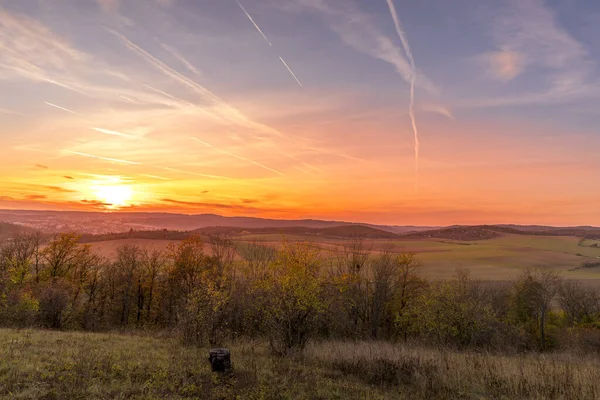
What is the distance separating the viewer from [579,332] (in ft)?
152

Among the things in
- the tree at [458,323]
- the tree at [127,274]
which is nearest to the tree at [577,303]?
the tree at [458,323]

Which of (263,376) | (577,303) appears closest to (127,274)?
(263,376)

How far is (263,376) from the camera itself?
44.3 feet

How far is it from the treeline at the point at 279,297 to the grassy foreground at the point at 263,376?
325 cm

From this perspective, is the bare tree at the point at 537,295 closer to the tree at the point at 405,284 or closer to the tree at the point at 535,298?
the tree at the point at 535,298

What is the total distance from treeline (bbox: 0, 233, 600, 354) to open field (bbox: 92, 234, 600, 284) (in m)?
26.8

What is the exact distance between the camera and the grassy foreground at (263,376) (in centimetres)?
1106

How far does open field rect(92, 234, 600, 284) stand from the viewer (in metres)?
95.9

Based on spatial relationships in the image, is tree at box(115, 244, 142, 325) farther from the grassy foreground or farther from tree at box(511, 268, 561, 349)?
tree at box(511, 268, 561, 349)

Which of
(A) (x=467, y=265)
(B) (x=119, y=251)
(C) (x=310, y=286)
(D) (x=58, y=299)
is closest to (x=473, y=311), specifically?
(C) (x=310, y=286)

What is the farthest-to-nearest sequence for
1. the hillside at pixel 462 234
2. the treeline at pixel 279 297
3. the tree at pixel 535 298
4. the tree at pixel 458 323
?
the hillside at pixel 462 234 < the tree at pixel 535 298 < the tree at pixel 458 323 < the treeline at pixel 279 297

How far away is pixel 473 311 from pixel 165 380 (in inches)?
1171

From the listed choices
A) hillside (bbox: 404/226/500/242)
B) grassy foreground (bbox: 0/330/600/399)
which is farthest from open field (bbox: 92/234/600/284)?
grassy foreground (bbox: 0/330/600/399)

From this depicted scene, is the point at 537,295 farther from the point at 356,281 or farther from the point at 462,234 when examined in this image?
the point at 462,234
